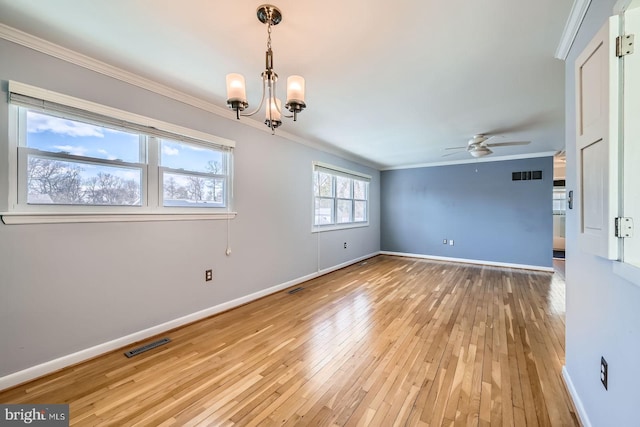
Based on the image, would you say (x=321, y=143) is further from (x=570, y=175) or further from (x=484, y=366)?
(x=484, y=366)

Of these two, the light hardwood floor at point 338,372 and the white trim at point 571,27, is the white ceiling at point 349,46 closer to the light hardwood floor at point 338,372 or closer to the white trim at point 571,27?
the white trim at point 571,27

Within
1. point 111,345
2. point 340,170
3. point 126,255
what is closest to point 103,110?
point 126,255

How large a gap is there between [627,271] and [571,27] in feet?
5.39

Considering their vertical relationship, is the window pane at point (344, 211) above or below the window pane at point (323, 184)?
below

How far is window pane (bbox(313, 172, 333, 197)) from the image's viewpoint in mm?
4738

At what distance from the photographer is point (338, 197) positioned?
18.1 ft

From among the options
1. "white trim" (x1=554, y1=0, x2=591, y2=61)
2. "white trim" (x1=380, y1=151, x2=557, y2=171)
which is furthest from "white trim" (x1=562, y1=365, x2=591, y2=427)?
"white trim" (x1=380, y1=151, x2=557, y2=171)

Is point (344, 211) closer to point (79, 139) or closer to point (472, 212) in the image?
point (472, 212)

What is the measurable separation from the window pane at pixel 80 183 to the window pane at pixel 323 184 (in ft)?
9.30

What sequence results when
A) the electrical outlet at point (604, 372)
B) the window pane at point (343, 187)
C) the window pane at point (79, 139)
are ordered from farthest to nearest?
the window pane at point (343, 187)
the window pane at point (79, 139)
the electrical outlet at point (604, 372)

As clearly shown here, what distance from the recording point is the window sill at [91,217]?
5.89 feet

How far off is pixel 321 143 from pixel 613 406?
425cm

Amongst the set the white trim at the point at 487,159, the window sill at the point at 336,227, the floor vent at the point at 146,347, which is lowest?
the floor vent at the point at 146,347

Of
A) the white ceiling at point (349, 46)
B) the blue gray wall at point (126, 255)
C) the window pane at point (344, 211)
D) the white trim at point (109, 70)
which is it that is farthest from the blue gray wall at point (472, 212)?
the white trim at point (109, 70)
